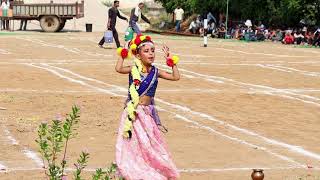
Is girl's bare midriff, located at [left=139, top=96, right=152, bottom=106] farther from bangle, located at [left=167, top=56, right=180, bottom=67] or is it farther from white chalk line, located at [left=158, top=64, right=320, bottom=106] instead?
white chalk line, located at [left=158, top=64, right=320, bottom=106]

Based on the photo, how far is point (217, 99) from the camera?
53.5 feet

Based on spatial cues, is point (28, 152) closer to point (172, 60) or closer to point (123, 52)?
point (123, 52)

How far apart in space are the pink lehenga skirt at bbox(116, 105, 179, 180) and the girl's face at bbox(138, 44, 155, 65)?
0.60 m

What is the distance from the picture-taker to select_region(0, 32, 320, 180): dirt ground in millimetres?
10047

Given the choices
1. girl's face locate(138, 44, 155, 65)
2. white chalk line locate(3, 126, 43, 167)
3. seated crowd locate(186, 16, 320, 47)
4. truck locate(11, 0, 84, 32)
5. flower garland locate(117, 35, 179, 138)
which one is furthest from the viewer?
truck locate(11, 0, 84, 32)

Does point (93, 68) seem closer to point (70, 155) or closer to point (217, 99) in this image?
point (217, 99)

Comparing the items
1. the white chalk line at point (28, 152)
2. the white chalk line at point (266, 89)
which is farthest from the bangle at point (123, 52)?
the white chalk line at point (266, 89)

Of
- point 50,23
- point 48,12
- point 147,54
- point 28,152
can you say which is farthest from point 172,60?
point 50,23

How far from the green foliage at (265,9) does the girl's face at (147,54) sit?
33438 mm

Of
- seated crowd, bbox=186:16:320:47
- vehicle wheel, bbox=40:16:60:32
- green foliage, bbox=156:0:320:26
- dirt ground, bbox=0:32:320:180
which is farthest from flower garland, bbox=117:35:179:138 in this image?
vehicle wheel, bbox=40:16:60:32

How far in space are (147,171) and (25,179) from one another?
5.08ft

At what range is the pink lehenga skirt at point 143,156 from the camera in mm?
8008

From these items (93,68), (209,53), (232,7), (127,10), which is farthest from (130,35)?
(127,10)

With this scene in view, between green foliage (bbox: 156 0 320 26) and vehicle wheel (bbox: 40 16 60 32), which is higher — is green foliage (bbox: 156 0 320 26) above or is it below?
above
